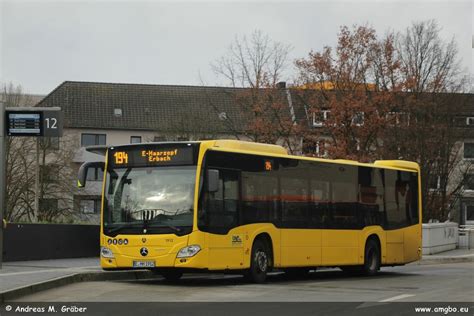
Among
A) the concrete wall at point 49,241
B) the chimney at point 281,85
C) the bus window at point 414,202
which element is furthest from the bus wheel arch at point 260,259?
the chimney at point 281,85

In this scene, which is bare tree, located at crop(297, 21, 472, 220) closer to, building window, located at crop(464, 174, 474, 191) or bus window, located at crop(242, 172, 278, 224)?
building window, located at crop(464, 174, 474, 191)

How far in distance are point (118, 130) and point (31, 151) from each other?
21.5 m

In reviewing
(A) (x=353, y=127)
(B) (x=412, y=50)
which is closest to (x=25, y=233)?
(A) (x=353, y=127)

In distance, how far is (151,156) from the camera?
1842 centimetres

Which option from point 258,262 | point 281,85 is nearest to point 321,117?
point 281,85

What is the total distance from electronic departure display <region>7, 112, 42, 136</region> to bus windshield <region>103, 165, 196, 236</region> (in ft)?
6.79

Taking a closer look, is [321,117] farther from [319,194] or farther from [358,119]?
[319,194]

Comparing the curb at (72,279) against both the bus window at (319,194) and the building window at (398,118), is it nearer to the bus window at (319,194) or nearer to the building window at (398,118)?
the bus window at (319,194)

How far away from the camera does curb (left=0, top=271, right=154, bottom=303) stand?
14234 mm

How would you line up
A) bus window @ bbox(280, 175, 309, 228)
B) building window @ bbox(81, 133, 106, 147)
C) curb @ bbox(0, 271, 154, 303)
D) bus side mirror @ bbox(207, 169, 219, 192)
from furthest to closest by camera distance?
1. building window @ bbox(81, 133, 106, 147)
2. bus window @ bbox(280, 175, 309, 228)
3. bus side mirror @ bbox(207, 169, 219, 192)
4. curb @ bbox(0, 271, 154, 303)

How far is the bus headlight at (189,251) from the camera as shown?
1748cm

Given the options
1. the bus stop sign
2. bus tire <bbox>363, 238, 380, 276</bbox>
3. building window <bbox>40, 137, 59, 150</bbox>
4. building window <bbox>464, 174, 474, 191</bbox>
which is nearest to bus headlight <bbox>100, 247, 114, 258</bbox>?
the bus stop sign

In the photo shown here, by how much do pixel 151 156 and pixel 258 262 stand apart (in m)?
3.50

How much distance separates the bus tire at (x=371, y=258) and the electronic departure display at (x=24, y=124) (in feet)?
32.0
